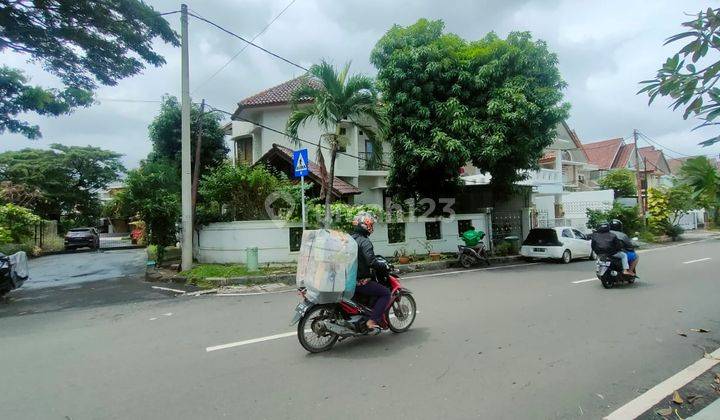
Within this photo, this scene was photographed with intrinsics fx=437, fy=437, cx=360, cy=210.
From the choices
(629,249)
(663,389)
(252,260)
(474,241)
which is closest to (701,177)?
(663,389)

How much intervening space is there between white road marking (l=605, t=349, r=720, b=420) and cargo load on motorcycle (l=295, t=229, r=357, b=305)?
113 inches

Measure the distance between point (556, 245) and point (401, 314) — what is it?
1157 centimetres

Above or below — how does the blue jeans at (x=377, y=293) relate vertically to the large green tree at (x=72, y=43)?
below

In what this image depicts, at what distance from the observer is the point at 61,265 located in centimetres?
1775

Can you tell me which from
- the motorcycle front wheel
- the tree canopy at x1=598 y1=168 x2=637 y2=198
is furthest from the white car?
the tree canopy at x1=598 y1=168 x2=637 y2=198

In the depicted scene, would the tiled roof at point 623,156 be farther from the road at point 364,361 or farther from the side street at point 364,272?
the road at point 364,361

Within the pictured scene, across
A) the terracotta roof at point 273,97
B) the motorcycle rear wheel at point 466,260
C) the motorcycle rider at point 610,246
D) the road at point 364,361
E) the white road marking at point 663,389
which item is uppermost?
the terracotta roof at point 273,97

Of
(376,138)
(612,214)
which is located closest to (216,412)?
(376,138)

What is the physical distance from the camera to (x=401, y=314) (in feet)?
20.4

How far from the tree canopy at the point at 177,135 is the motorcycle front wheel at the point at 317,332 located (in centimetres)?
1748

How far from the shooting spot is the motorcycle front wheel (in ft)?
17.1

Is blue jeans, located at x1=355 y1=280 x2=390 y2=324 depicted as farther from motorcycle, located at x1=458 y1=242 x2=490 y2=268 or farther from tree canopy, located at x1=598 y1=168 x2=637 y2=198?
tree canopy, located at x1=598 y1=168 x2=637 y2=198

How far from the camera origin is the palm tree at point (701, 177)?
2715mm

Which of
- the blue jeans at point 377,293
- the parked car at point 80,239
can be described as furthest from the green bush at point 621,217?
the parked car at point 80,239
